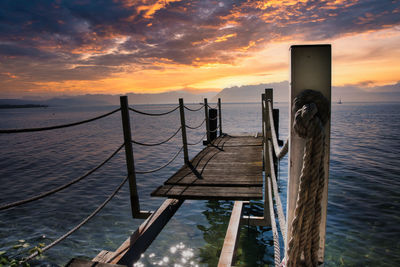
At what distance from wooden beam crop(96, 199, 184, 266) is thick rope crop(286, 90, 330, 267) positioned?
2019 millimetres

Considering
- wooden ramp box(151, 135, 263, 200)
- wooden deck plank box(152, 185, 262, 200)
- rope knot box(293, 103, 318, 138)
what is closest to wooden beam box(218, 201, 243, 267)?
wooden deck plank box(152, 185, 262, 200)

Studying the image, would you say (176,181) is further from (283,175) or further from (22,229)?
(283,175)

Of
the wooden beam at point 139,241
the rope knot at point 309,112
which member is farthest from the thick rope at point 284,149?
the wooden beam at point 139,241

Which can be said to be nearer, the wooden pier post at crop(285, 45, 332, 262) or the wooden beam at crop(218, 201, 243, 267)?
the wooden pier post at crop(285, 45, 332, 262)

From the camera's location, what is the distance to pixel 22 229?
22.9 feet

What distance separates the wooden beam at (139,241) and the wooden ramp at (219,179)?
2.07 ft

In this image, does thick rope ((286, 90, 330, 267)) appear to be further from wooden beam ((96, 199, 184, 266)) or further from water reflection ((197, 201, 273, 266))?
water reflection ((197, 201, 273, 266))

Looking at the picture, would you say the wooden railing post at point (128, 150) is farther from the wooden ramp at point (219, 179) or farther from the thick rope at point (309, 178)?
the thick rope at point (309, 178)

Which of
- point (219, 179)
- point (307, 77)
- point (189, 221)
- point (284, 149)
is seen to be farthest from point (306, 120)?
point (189, 221)

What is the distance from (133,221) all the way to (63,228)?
1.95 meters

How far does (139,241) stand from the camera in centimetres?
288

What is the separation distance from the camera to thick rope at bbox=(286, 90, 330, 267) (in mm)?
1063

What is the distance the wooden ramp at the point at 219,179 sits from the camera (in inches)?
165

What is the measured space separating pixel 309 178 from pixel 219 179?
3978 millimetres
